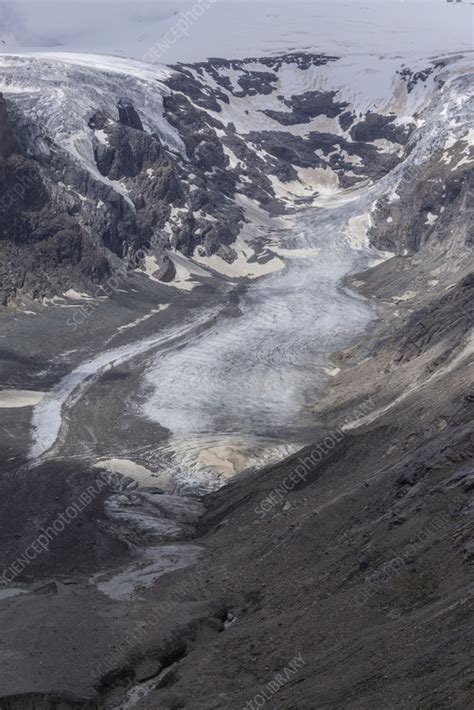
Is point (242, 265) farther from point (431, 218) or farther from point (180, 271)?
point (431, 218)

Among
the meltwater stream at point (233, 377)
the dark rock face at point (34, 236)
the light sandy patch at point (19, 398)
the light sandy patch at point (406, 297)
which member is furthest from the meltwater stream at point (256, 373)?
the dark rock face at point (34, 236)

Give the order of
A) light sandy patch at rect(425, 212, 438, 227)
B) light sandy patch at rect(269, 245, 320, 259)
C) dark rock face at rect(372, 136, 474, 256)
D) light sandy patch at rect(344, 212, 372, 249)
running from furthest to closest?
light sandy patch at rect(344, 212, 372, 249), light sandy patch at rect(269, 245, 320, 259), light sandy patch at rect(425, 212, 438, 227), dark rock face at rect(372, 136, 474, 256)

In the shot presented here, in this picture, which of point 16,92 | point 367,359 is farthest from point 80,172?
point 367,359

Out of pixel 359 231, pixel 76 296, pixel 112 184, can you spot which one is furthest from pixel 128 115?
pixel 76 296

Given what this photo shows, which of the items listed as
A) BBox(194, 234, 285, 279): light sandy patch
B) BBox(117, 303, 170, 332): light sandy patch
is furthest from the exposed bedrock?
BBox(117, 303, 170, 332): light sandy patch

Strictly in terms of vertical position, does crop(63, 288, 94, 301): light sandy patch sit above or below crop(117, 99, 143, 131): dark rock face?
below

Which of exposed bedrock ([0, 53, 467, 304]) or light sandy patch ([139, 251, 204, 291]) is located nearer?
exposed bedrock ([0, 53, 467, 304])

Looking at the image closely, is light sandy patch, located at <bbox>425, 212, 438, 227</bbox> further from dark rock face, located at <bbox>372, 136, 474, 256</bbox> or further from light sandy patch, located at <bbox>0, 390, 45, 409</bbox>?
light sandy patch, located at <bbox>0, 390, 45, 409</bbox>
